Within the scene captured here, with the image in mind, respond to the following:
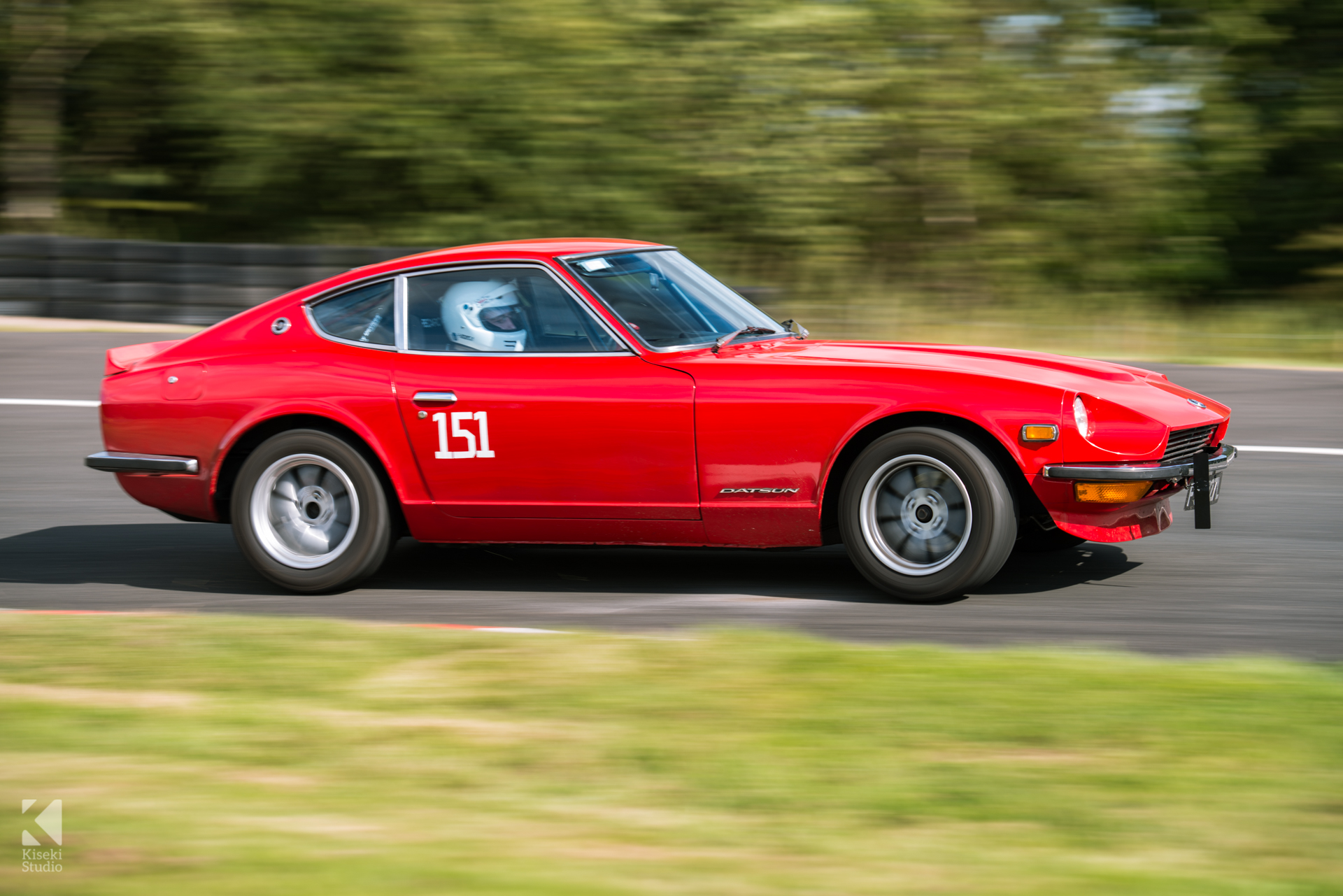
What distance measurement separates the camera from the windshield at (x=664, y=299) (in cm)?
582

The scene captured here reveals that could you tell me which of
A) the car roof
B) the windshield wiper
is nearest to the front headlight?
the windshield wiper

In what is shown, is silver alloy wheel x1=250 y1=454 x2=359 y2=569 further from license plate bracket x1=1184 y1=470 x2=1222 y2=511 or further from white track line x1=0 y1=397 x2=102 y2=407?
white track line x1=0 y1=397 x2=102 y2=407

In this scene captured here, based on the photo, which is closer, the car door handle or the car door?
the car door

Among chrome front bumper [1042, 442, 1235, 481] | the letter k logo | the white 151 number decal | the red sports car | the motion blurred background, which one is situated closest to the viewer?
the letter k logo

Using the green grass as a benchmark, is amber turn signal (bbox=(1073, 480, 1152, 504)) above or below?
above

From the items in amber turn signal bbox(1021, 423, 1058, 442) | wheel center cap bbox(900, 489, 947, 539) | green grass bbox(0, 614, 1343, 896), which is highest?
amber turn signal bbox(1021, 423, 1058, 442)

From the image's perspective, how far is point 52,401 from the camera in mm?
10867

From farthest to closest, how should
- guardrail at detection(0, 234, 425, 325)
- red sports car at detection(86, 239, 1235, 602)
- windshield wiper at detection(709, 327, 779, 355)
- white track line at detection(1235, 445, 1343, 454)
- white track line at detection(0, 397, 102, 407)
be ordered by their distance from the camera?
guardrail at detection(0, 234, 425, 325), white track line at detection(0, 397, 102, 407), white track line at detection(1235, 445, 1343, 454), windshield wiper at detection(709, 327, 779, 355), red sports car at detection(86, 239, 1235, 602)

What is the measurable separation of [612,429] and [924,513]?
1.20 meters

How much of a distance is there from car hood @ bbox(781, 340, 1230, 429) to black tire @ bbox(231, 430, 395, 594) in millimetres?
1768

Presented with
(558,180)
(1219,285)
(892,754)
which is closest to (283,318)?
(892,754)

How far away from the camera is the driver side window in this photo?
19.0 feet

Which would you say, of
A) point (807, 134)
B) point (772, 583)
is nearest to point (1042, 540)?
point (772, 583)

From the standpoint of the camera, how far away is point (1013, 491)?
5473 mm
